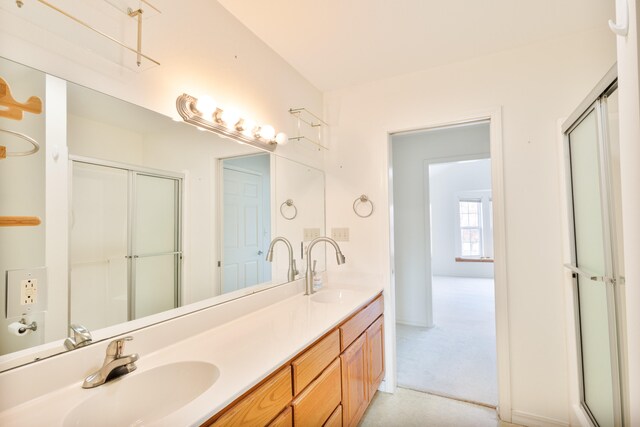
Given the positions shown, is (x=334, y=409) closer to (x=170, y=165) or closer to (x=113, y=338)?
(x=113, y=338)

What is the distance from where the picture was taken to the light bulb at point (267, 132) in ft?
6.01

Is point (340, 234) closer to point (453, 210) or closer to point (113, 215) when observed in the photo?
point (113, 215)

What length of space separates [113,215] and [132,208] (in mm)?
70

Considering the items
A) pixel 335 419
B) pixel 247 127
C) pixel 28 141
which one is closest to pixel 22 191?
pixel 28 141

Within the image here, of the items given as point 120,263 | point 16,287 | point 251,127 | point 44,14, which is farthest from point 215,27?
point 16,287

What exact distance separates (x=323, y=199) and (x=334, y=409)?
1.52 meters

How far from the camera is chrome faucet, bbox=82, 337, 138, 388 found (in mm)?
904

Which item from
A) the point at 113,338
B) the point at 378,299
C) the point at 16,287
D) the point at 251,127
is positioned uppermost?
the point at 251,127

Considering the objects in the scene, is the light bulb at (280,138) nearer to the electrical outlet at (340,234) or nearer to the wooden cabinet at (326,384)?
the electrical outlet at (340,234)

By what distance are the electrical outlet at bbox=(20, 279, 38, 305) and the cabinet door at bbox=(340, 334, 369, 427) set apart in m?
1.27

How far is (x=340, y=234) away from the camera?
8.21 feet

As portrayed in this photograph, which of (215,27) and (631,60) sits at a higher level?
(215,27)

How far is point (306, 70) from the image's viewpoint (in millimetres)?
2275

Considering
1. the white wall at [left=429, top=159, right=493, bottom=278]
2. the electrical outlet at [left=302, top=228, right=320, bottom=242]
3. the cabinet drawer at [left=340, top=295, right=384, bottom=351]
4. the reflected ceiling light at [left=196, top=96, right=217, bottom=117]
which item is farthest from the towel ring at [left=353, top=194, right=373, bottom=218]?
the white wall at [left=429, top=159, right=493, bottom=278]
